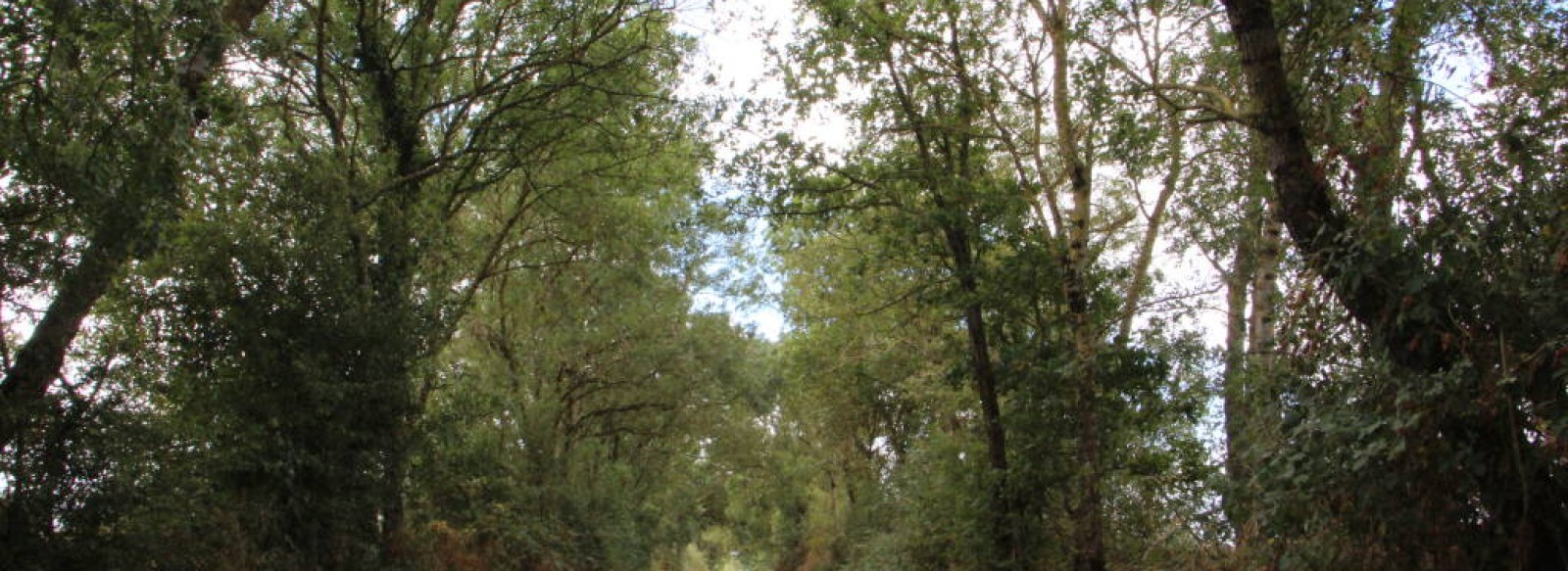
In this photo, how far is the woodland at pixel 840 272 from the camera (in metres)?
5.64

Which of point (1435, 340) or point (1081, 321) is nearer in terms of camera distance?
point (1435, 340)

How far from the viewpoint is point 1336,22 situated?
770 centimetres

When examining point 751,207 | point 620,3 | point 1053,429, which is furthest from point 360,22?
point 1053,429

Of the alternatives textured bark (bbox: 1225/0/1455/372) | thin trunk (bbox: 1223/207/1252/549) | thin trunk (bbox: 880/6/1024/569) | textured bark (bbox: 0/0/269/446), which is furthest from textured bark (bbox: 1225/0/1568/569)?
textured bark (bbox: 0/0/269/446)

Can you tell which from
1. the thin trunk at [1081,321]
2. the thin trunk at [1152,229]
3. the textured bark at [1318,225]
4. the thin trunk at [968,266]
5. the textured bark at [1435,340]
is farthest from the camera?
the thin trunk at [968,266]

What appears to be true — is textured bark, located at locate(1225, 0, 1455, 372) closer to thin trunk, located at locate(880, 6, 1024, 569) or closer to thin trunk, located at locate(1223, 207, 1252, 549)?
thin trunk, located at locate(1223, 207, 1252, 549)

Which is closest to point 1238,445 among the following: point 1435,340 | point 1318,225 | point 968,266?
point 1318,225

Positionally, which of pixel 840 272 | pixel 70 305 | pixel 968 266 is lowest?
pixel 70 305

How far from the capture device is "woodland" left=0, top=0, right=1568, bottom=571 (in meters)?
5.64

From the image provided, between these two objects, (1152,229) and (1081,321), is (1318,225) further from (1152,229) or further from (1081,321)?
(1152,229)

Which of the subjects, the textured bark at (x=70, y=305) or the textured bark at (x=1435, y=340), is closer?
the textured bark at (x=1435, y=340)

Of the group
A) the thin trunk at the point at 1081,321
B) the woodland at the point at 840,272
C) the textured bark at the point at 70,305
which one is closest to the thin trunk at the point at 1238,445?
the woodland at the point at 840,272

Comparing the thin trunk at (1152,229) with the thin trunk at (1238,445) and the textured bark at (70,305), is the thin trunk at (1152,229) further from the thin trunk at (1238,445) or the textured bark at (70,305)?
the textured bark at (70,305)

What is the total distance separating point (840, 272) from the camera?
54.7 ft
